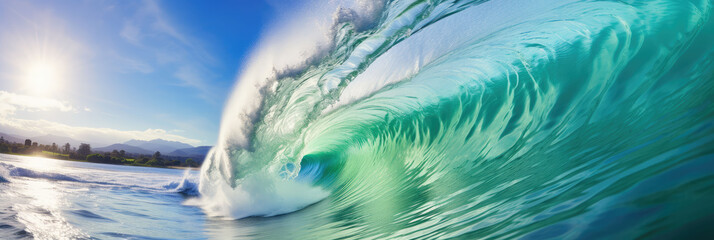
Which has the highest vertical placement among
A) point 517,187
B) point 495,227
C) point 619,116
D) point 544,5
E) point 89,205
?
point 544,5

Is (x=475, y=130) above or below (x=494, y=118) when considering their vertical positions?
below

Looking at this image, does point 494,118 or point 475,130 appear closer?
point 494,118

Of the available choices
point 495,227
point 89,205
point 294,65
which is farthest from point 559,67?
point 89,205

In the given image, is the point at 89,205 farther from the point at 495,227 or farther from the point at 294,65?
the point at 495,227
